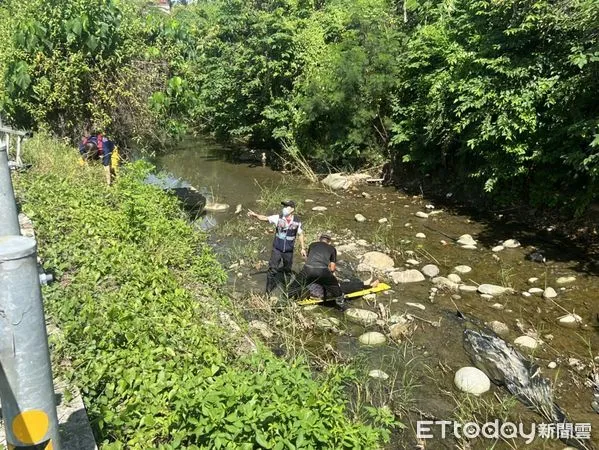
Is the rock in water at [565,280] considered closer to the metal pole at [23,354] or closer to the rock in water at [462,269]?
the rock in water at [462,269]

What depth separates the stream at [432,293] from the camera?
5.92 metres

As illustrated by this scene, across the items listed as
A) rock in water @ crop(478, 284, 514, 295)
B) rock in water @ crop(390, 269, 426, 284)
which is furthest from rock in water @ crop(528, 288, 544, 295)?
rock in water @ crop(390, 269, 426, 284)

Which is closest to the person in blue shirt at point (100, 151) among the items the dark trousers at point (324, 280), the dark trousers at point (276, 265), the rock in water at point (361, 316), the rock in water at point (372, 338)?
the dark trousers at point (276, 265)

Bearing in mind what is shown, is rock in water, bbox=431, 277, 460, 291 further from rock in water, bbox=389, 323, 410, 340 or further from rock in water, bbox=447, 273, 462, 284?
rock in water, bbox=389, 323, 410, 340

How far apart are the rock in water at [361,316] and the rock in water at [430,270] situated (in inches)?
82.9

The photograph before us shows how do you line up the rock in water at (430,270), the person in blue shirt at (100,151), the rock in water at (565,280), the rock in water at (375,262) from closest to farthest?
the rock in water at (565,280)
the rock in water at (430,270)
the rock in water at (375,262)
the person in blue shirt at (100,151)

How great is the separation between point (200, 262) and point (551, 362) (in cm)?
495

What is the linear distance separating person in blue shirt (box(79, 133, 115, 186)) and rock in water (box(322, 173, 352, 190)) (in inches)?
298

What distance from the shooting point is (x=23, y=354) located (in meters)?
1.74

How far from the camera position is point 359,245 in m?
11.1

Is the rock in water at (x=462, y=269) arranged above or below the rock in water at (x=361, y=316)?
above

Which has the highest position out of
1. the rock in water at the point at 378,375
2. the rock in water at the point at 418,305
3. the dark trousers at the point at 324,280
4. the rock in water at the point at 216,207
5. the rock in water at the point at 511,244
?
the dark trousers at the point at 324,280

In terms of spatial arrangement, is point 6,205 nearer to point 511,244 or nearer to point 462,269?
point 462,269

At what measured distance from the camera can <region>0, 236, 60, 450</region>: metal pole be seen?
1.65 m
